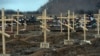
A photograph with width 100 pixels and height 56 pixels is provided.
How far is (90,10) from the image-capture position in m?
94.9

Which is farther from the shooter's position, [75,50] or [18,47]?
[18,47]

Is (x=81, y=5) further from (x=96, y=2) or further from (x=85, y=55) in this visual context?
(x=85, y=55)

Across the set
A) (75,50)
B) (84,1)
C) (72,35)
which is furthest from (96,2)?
(75,50)

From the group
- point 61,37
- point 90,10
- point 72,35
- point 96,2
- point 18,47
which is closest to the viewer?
point 18,47

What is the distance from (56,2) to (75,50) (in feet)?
240

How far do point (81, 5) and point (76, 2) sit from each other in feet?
10.1

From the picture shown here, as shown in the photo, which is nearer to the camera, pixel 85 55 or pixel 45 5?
pixel 85 55

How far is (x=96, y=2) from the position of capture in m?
102

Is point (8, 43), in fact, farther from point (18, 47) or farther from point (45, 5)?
point (45, 5)

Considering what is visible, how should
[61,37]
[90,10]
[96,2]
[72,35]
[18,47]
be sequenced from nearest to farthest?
1. [18,47]
2. [61,37]
3. [72,35]
4. [90,10]
5. [96,2]

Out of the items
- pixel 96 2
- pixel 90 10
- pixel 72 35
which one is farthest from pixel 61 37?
pixel 96 2

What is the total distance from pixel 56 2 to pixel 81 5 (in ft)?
47.3

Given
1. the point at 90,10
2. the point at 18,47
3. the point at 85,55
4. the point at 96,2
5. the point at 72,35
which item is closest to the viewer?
the point at 85,55

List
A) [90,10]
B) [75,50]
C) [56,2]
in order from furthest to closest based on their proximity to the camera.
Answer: [56,2]
[90,10]
[75,50]
